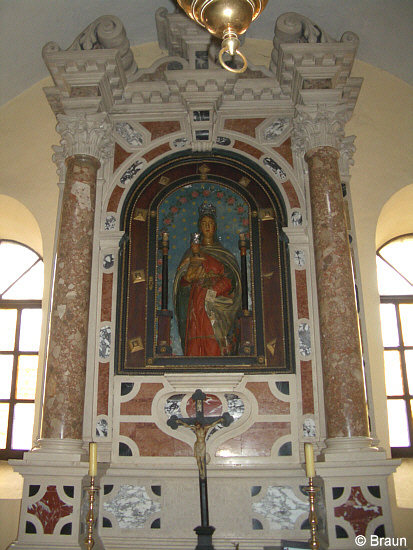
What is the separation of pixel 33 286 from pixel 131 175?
7.56 feet

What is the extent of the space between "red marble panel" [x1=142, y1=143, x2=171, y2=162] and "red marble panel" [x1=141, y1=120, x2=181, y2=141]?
0.44ft

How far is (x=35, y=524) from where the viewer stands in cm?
475

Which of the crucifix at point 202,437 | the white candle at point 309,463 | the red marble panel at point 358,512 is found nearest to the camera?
the white candle at point 309,463

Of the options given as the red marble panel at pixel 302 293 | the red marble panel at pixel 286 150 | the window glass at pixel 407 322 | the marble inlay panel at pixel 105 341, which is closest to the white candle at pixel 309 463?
the red marble panel at pixel 302 293

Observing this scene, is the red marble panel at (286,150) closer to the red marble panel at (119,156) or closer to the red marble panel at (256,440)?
the red marble panel at (119,156)

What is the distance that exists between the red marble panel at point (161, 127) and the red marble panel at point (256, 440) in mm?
3509

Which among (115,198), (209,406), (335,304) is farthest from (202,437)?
(115,198)

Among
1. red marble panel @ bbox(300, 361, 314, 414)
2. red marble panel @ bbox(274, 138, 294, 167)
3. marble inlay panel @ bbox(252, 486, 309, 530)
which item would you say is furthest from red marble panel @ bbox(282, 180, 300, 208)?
marble inlay panel @ bbox(252, 486, 309, 530)

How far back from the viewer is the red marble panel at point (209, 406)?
563 cm

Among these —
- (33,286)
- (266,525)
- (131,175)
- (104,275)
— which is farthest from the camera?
(33,286)

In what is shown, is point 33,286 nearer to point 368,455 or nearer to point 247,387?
point 247,387

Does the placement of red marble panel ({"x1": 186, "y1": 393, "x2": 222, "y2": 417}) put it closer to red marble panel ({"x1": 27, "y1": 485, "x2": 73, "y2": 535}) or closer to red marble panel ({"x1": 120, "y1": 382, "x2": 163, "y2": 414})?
red marble panel ({"x1": 120, "y1": 382, "x2": 163, "y2": 414})

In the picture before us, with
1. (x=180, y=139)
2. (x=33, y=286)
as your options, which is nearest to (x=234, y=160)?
(x=180, y=139)

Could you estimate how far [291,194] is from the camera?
21.0 ft
